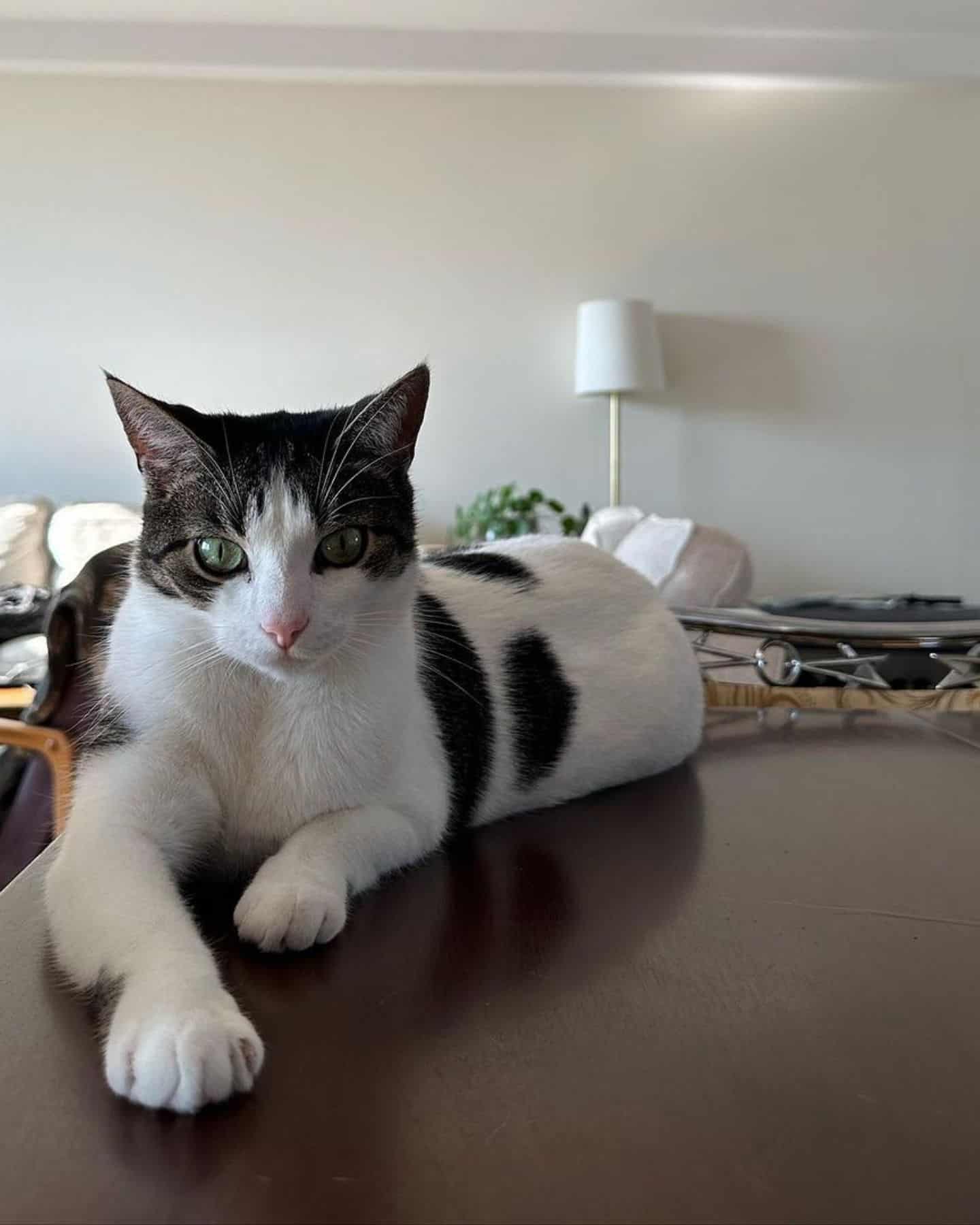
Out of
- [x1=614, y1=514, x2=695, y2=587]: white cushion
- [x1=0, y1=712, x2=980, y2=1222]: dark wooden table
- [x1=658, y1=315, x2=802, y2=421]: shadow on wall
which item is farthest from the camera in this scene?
[x1=658, y1=315, x2=802, y2=421]: shadow on wall

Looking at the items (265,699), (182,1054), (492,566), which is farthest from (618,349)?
(182,1054)

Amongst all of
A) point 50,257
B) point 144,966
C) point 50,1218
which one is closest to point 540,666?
point 144,966

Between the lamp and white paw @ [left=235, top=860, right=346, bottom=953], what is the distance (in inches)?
164

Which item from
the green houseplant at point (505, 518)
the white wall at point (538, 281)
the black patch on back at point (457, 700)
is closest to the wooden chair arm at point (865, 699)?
the black patch on back at point (457, 700)

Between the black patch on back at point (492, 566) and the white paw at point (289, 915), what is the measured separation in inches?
23.6

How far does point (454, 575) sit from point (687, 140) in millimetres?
4406

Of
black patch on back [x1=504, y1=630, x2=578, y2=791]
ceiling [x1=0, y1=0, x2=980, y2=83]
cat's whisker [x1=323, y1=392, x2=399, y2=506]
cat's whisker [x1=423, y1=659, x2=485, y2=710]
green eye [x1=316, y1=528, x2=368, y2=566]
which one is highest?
ceiling [x1=0, y1=0, x2=980, y2=83]

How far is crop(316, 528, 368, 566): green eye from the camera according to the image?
34.0 inches

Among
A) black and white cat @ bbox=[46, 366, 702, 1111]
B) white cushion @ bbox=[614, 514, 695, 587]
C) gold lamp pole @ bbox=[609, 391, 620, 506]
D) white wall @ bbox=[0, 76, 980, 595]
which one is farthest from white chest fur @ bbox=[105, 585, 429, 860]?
gold lamp pole @ bbox=[609, 391, 620, 506]

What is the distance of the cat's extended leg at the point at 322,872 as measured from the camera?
692mm

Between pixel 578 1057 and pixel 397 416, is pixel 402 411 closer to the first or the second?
pixel 397 416

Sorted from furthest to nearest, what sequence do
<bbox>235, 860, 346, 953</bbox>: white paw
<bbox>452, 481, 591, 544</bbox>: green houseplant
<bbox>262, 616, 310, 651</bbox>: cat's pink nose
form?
<bbox>452, 481, 591, 544</bbox>: green houseplant < <bbox>262, 616, 310, 651</bbox>: cat's pink nose < <bbox>235, 860, 346, 953</bbox>: white paw

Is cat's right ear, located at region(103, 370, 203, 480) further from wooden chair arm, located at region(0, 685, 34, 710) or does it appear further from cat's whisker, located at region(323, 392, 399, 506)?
wooden chair arm, located at region(0, 685, 34, 710)

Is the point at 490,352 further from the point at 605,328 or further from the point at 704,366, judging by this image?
the point at 704,366
